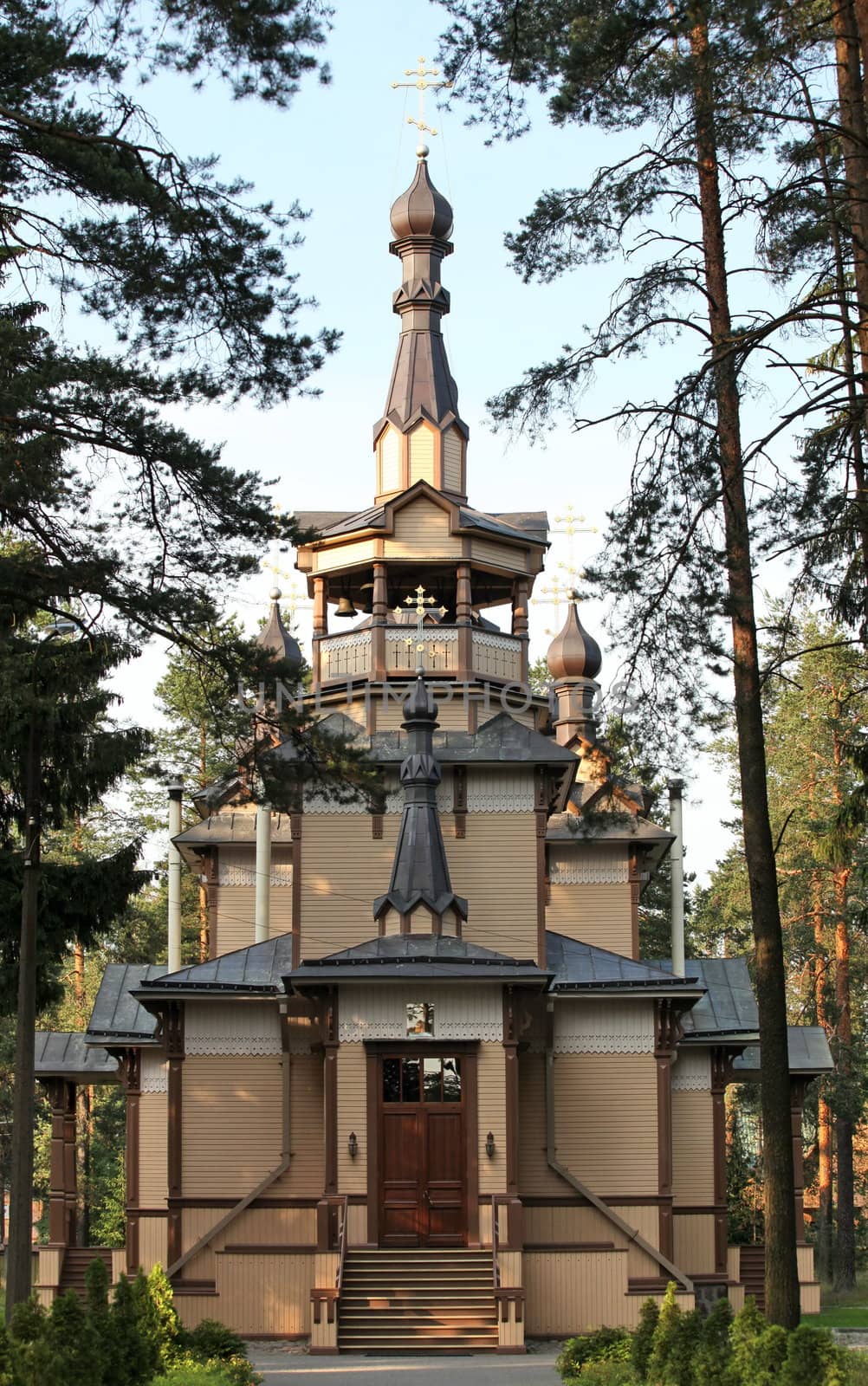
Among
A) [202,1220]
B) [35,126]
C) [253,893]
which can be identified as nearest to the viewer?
[35,126]

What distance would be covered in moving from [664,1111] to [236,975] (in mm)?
5740

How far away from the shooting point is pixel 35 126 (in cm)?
1423

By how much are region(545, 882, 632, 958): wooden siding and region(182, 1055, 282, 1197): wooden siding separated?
5912 mm

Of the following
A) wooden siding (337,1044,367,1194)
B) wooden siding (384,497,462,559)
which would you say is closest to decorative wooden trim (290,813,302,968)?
wooden siding (337,1044,367,1194)

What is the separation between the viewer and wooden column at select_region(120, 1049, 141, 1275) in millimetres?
25969

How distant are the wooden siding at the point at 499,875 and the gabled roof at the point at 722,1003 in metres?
3.00

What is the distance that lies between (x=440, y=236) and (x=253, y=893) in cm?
1028

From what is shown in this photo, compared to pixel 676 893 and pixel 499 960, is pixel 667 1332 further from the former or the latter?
pixel 676 893

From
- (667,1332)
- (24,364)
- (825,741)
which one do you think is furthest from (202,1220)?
(825,741)

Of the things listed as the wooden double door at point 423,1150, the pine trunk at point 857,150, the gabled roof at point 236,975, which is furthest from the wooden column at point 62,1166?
the pine trunk at point 857,150

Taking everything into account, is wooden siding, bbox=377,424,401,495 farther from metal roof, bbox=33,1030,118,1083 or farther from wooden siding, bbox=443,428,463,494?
metal roof, bbox=33,1030,118,1083

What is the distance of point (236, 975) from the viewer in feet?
83.3

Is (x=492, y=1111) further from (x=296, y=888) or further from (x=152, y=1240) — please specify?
(x=152, y=1240)

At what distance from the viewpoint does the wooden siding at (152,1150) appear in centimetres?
2664
